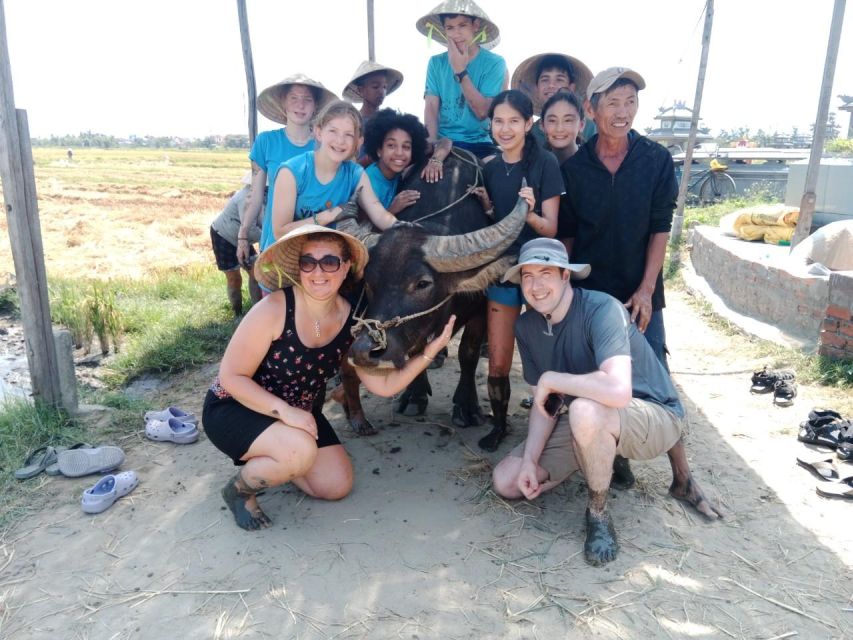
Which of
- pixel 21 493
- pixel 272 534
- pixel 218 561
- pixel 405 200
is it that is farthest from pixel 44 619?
pixel 405 200

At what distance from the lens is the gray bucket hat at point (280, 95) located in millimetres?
5000

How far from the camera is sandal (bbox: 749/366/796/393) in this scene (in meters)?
5.30

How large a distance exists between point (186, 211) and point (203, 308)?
15809 millimetres

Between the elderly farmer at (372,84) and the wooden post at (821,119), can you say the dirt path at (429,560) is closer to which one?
the elderly farmer at (372,84)

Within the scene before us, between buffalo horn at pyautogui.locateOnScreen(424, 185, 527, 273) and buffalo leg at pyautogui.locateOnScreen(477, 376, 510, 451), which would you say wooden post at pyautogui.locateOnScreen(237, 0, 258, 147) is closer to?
buffalo horn at pyautogui.locateOnScreen(424, 185, 527, 273)

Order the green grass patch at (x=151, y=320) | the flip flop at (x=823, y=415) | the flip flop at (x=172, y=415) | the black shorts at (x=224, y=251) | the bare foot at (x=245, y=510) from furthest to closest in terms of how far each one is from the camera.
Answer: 1. the black shorts at (x=224, y=251)
2. the green grass patch at (x=151, y=320)
3. the flip flop at (x=172, y=415)
4. the flip flop at (x=823, y=415)
5. the bare foot at (x=245, y=510)

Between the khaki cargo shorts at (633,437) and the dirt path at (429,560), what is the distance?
288 mm

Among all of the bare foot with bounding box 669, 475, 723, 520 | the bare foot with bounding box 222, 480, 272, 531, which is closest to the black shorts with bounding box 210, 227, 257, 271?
the bare foot with bounding box 222, 480, 272, 531

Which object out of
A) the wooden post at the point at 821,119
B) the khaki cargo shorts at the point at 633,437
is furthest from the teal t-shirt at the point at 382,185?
the wooden post at the point at 821,119

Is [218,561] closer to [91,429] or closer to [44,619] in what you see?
[44,619]

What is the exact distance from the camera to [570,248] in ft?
14.0

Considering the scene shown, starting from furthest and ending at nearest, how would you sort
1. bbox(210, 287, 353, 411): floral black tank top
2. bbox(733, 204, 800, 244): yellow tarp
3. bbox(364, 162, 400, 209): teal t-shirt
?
bbox(733, 204, 800, 244): yellow tarp, bbox(364, 162, 400, 209): teal t-shirt, bbox(210, 287, 353, 411): floral black tank top

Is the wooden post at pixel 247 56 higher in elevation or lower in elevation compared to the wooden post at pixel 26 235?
higher

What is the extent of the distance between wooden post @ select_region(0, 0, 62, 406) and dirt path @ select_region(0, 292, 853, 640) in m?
1.04
